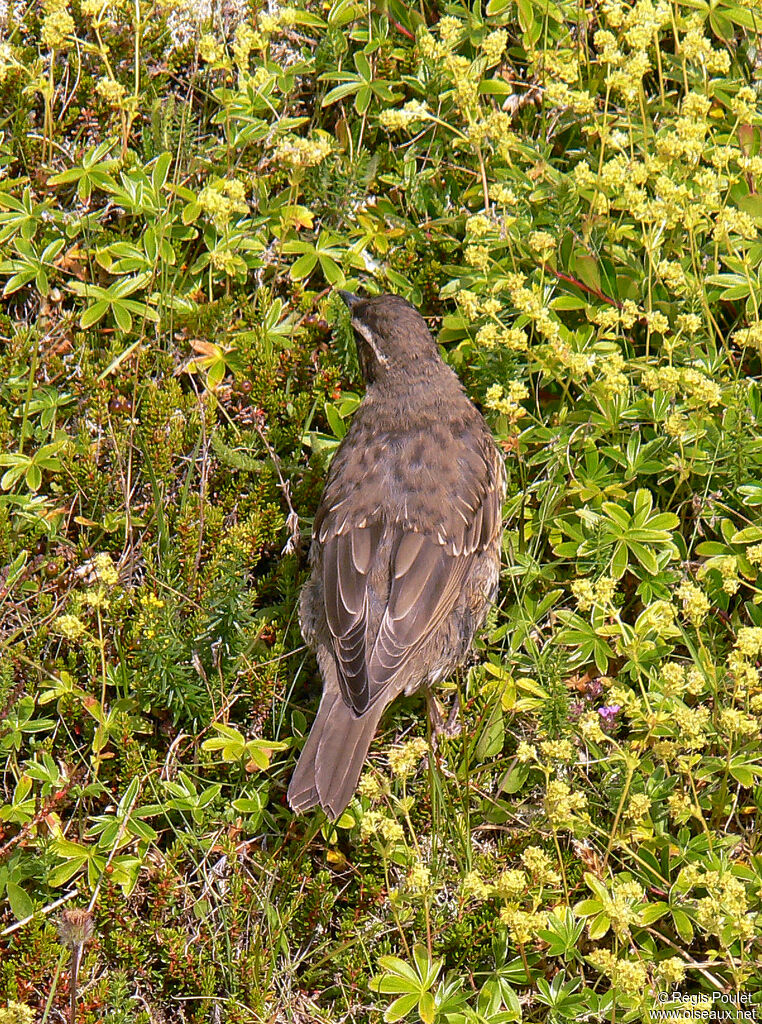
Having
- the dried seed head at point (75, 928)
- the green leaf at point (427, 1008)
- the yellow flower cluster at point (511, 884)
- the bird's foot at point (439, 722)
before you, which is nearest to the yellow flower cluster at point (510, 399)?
the bird's foot at point (439, 722)

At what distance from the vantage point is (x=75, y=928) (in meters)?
4.64

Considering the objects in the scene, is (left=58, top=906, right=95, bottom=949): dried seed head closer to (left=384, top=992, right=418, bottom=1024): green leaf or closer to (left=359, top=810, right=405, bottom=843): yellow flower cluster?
(left=359, top=810, right=405, bottom=843): yellow flower cluster

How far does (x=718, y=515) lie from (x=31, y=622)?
3369mm

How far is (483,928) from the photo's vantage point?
5238 mm

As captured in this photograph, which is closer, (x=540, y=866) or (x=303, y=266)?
(x=540, y=866)

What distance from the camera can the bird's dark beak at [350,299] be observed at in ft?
21.1

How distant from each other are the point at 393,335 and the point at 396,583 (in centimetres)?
137

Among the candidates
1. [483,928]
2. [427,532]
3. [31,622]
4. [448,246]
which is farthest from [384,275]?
[483,928]

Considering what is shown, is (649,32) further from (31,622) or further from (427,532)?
(31,622)

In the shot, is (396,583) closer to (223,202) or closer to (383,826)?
(383,826)

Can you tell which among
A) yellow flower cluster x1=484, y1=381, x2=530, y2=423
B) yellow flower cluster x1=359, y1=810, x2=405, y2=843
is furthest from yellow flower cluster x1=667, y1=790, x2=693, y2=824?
yellow flower cluster x1=484, y1=381, x2=530, y2=423

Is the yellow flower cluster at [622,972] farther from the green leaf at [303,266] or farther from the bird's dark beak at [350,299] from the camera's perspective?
the green leaf at [303,266]

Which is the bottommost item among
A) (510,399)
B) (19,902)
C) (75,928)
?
(19,902)

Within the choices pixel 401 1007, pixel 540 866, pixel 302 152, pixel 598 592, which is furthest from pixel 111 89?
pixel 401 1007
